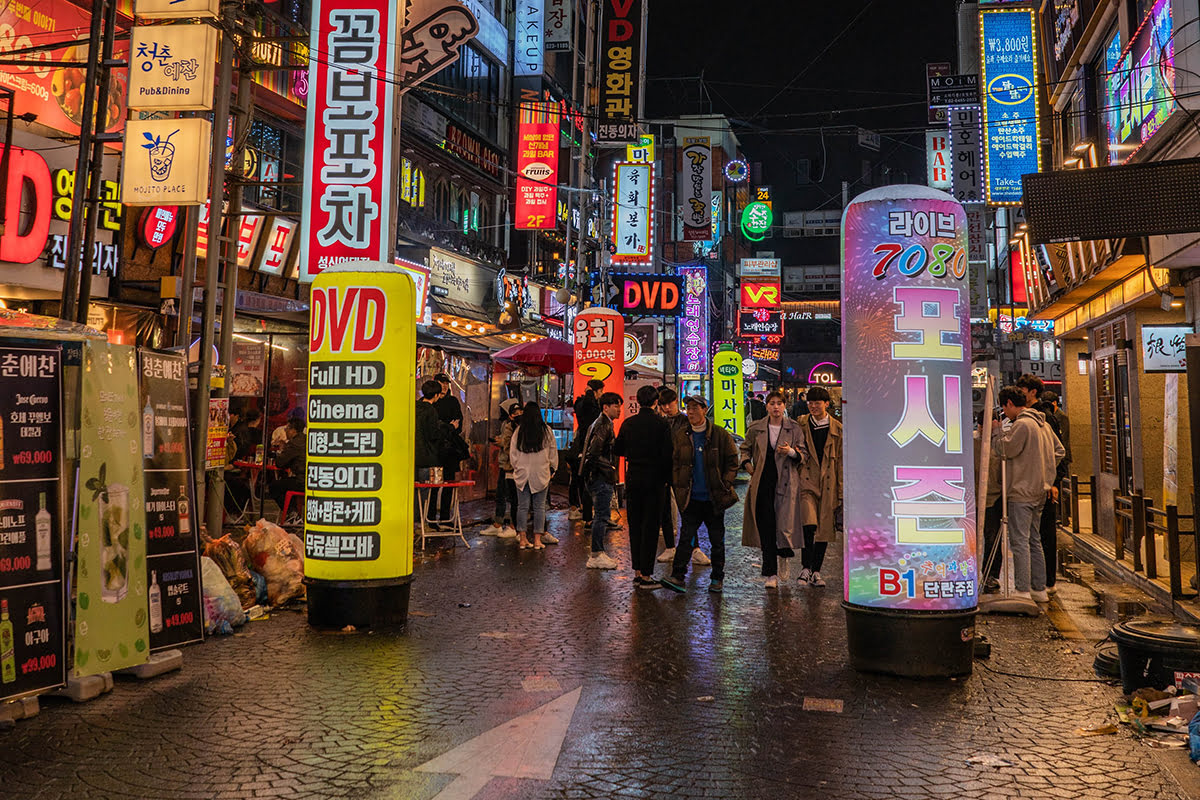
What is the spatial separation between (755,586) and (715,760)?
561 centimetres

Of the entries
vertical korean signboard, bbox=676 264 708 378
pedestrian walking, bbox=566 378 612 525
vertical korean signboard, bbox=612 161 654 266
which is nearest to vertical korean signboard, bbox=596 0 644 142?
vertical korean signboard, bbox=612 161 654 266

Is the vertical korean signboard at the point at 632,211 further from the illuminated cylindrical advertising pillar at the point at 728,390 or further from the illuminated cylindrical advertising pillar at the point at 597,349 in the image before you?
the illuminated cylindrical advertising pillar at the point at 597,349

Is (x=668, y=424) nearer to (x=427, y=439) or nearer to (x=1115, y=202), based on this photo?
(x=427, y=439)

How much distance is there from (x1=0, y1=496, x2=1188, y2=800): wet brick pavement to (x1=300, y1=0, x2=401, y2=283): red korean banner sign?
448 centimetres

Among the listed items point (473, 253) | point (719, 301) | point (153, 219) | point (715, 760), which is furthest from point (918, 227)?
point (719, 301)

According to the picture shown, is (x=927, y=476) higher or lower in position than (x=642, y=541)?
higher

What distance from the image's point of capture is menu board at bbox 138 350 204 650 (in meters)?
6.54

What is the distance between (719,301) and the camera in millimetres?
60344

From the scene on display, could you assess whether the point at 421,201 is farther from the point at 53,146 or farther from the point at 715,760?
the point at 715,760

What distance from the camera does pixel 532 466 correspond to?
13055 mm

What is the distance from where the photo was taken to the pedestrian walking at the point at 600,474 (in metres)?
11.5

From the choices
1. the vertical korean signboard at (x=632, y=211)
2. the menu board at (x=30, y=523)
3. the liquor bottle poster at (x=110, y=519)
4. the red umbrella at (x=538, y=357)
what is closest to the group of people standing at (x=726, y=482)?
the liquor bottle poster at (x=110, y=519)

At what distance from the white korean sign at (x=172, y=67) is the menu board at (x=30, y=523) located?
5.16m

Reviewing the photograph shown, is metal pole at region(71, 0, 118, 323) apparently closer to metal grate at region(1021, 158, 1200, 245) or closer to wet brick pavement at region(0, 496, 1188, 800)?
wet brick pavement at region(0, 496, 1188, 800)
